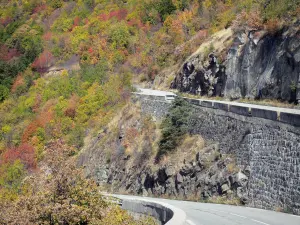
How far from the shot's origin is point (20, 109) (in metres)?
70.3

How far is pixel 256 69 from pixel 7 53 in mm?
73893

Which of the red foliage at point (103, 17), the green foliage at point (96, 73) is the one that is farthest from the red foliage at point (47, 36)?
the green foliage at point (96, 73)

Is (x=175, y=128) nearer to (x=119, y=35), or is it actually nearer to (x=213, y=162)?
(x=213, y=162)

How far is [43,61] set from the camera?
268 ft

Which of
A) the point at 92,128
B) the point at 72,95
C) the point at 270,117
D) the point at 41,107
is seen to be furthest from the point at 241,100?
the point at 41,107

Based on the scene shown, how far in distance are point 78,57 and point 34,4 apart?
40.6 meters

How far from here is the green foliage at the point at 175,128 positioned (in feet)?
98.5

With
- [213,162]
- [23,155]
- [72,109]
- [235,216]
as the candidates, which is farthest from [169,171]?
[23,155]

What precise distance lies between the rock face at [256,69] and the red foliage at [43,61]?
46063 millimetres

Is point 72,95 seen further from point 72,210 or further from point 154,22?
point 72,210

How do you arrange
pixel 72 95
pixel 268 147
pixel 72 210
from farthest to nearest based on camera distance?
pixel 72 95 → pixel 268 147 → pixel 72 210

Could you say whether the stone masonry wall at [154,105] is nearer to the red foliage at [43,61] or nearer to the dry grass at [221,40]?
the dry grass at [221,40]

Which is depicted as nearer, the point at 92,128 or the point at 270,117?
the point at 270,117

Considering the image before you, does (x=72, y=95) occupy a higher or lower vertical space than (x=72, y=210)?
lower
